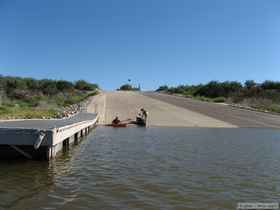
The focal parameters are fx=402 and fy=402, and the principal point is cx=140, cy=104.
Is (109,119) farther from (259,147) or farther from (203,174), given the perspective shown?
(203,174)

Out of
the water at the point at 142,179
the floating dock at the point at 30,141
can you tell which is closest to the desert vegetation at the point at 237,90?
the water at the point at 142,179

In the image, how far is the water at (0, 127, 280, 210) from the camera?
839 cm

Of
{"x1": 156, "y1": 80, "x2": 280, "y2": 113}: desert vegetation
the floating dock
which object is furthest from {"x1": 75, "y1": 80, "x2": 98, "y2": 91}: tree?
the floating dock

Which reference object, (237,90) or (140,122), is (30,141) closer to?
(140,122)

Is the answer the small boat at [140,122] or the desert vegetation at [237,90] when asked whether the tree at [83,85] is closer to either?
the desert vegetation at [237,90]

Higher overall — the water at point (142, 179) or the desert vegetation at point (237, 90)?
the desert vegetation at point (237, 90)

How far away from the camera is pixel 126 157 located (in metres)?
14.1

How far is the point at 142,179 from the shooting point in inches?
414

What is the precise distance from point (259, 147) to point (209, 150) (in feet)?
9.85

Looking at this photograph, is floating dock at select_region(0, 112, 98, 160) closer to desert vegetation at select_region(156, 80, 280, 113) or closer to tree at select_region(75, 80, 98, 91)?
desert vegetation at select_region(156, 80, 280, 113)

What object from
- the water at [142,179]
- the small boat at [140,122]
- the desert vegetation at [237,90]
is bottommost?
the water at [142,179]

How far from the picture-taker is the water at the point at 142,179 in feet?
27.5

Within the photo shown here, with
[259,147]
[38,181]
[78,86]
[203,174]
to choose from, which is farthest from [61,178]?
[78,86]

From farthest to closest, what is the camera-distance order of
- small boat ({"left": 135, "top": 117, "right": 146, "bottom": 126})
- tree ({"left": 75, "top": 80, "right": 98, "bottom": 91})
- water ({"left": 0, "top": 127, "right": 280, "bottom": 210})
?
tree ({"left": 75, "top": 80, "right": 98, "bottom": 91})
small boat ({"left": 135, "top": 117, "right": 146, "bottom": 126})
water ({"left": 0, "top": 127, "right": 280, "bottom": 210})
